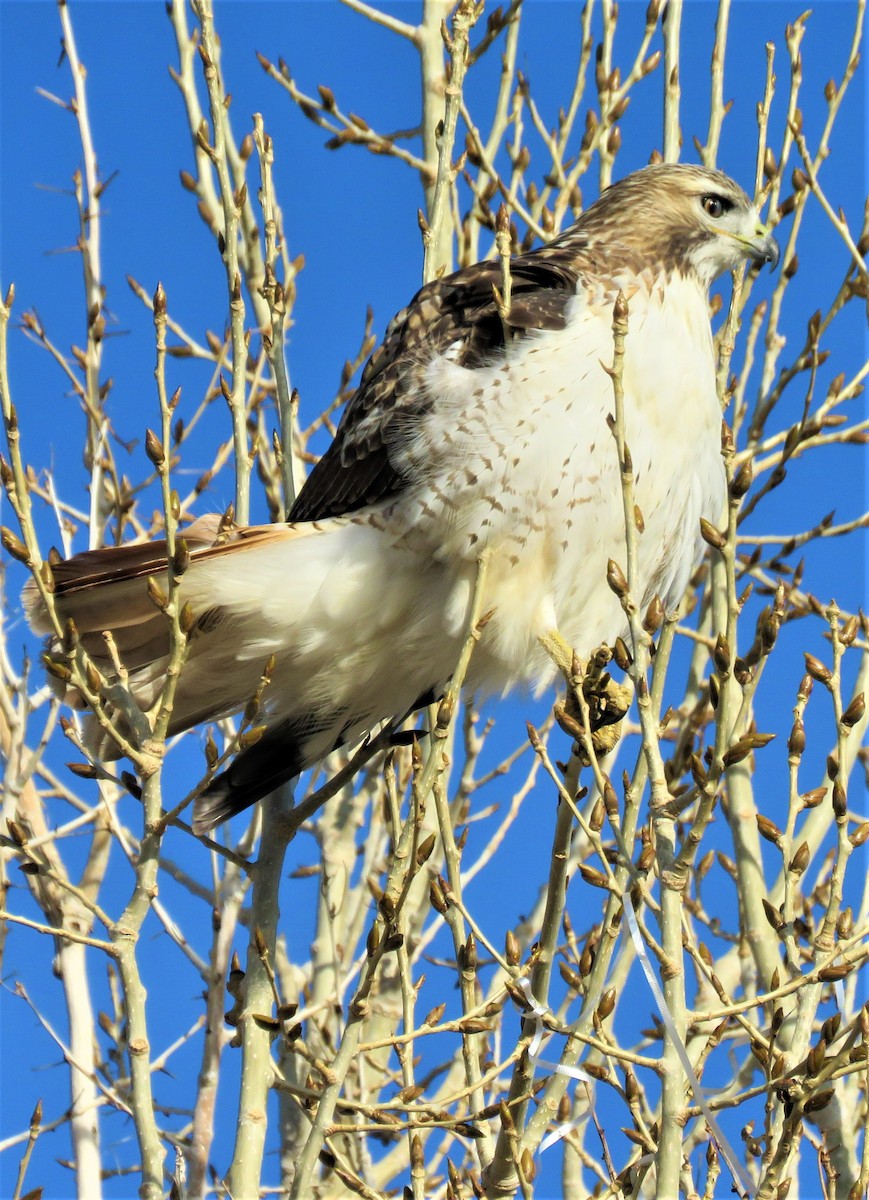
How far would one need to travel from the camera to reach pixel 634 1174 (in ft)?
9.53

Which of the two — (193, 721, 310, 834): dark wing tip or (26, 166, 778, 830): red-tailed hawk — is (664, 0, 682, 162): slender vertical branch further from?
(193, 721, 310, 834): dark wing tip

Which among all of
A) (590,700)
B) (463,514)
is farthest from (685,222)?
(590,700)

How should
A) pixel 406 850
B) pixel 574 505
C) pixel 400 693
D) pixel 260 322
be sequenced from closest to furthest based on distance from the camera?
1. pixel 406 850
2. pixel 574 505
3. pixel 400 693
4. pixel 260 322

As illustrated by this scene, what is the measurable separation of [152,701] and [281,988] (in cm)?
175

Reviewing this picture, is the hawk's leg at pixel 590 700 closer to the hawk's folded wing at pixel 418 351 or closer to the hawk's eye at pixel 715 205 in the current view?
the hawk's folded wing at pixel 418 351

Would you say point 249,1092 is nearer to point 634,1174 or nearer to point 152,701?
point 634,1174

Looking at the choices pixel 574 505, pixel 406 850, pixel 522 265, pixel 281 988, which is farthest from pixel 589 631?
pixel 281 988

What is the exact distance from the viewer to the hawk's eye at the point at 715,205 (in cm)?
408

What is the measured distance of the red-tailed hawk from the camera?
340 cm

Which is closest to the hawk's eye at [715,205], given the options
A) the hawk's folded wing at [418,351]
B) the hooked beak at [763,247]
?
the hooked beak at [763,247]

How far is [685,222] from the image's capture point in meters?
4.01

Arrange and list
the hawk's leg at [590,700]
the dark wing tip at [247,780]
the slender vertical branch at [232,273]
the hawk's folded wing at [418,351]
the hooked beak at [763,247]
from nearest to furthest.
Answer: the hawk's leg at [590,700]
the slender vertical branch at [232,273]
the hawk's folded wing at [418,351]
the dark wing tip at [247,780]
the hooked beak at [763,247]

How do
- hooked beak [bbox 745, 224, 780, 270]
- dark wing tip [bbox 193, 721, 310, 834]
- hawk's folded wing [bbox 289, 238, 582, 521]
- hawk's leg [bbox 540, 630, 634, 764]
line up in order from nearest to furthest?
hawk's leg [bbox 540, 630, 634, 764], hawk's folded wing [bbox 289, 238, 582, 521], dark wing tip [bbox 193, 721, 310, 834], hooked beak [bbox 745, 224, 780, 270]

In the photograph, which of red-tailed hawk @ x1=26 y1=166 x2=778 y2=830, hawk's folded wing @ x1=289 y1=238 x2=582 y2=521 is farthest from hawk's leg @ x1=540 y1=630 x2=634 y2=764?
hawk's folded wing @ x1=289 y1=238 x2=582 y2=521
